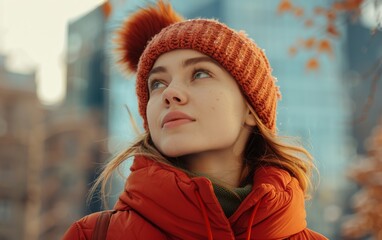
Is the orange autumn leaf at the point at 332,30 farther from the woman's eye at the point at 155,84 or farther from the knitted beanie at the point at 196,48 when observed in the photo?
the woman's eye at the point at 155,84

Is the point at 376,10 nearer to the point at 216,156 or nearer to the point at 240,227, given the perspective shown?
the point at 216,156

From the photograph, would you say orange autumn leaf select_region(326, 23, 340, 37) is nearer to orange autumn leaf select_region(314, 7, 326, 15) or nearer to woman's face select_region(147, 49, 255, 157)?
orange autumn leaf select_region(314, 7, 326, 15)

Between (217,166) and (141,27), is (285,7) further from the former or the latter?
(217,166)

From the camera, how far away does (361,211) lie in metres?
11.6

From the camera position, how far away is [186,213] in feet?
8.19

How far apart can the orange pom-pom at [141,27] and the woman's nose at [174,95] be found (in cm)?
56

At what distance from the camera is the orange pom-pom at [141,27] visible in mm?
3170

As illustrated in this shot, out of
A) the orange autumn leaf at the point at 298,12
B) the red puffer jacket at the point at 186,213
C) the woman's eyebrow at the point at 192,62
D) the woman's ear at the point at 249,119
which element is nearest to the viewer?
the red puffer jacket at the point at 186,213

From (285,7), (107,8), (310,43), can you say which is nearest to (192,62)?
(107,8)

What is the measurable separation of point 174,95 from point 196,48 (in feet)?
0.81

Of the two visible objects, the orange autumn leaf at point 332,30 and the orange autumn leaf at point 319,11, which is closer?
the orange autumn leaf at point 332,30

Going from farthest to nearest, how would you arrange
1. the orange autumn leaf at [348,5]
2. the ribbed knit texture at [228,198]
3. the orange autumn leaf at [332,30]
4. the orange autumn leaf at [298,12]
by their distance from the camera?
1. the orange autumn leaf at [298,12]
2. the orange autumn leaf at [348,5]
3. the orange autumn leaf at [332,30]
4. the ribbed knit texture at [228,198]

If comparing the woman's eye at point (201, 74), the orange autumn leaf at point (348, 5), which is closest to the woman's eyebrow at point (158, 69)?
the woman's eye at point (201, 74)

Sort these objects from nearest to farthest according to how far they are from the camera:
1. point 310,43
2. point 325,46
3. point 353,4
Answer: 1. point 353,4
2. point 310,43
3. point 325,46
